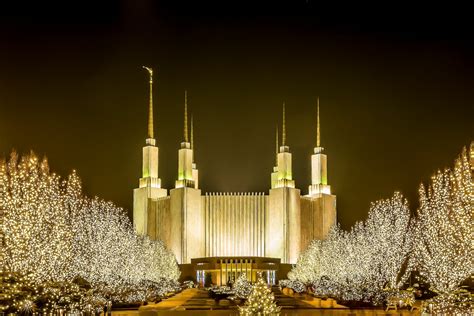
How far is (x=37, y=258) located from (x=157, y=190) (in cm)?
5335

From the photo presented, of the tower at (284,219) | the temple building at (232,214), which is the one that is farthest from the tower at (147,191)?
the tower at (284,219)

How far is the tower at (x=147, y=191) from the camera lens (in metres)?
81.8

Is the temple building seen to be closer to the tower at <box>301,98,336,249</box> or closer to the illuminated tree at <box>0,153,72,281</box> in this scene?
the tower at <box>301,98,336,249</box>

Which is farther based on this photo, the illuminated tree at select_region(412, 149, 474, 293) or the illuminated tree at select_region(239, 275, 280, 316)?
the illuminated tree at select_region(412, 149, 474, 293)

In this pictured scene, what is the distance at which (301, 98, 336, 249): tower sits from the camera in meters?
81.6

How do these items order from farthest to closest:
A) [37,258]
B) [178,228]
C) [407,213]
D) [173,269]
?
1. [178,228]
2. [173,269]
3. [407,213]
4. [37,258]

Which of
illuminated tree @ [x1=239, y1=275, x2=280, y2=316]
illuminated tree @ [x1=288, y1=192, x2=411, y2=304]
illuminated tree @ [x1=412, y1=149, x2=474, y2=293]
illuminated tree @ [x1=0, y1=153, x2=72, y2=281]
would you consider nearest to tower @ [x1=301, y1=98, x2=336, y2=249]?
illuminated tree @ [x1=288, y1=192, x2=411, y2=304]

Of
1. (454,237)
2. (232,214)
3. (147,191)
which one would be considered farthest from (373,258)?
(147,191)

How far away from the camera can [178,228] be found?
79.4 meters

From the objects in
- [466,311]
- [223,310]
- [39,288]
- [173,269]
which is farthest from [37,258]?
[173,269]

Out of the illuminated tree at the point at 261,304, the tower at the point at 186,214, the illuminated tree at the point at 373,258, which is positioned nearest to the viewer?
the illuminated tree at the point at 261,304

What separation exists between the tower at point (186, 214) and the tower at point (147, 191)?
2.37 metres

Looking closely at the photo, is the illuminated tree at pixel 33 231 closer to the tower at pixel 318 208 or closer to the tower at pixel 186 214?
the tower at pixel 186 214

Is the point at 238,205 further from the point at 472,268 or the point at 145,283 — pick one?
the point at 472,268
